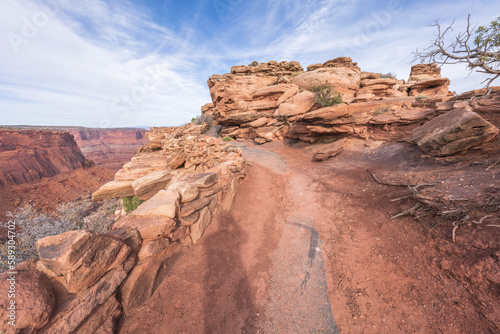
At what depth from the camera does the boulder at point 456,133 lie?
216 inches

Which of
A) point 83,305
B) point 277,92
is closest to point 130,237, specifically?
point 83,305

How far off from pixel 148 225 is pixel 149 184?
345 cm

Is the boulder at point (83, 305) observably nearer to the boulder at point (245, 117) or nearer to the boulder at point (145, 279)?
the boulder at point (145, 279)

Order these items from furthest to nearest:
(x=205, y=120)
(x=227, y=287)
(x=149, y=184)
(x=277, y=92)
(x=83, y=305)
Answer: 1. (x=205, y=120)
2. (x=277, y=92)
3. (x=149, y=184)
4. (x=227, y=287)
5. (x=83, y=305)

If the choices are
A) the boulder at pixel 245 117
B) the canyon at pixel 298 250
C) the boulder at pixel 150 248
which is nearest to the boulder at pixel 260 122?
the boulder at pixel 245 117

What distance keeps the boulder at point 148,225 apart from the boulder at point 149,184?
2.97 m

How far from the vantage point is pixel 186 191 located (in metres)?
4.29

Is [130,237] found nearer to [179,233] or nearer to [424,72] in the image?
[179,233]

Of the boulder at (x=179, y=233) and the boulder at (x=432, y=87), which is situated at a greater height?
the boulder at (x=432, y=87)

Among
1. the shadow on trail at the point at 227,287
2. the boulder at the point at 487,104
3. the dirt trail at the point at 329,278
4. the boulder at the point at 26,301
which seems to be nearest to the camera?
the boulder at the point at 26,301

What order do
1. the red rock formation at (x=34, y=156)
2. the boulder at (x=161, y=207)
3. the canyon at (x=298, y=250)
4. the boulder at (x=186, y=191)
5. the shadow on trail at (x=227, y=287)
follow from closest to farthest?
1. the canyon at (x=298, y=250)
2. the shadow on trail at (x=227, y=287)
3. the boulder at (x=161, y=207)
4. the boulder at (x=186, y=191)
5. the red rock formation at (x=34, y=156)

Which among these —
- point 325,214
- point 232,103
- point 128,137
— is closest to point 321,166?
point 325,214

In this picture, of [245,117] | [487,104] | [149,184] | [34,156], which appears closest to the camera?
[149,184]

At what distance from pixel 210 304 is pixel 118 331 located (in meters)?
1.35
